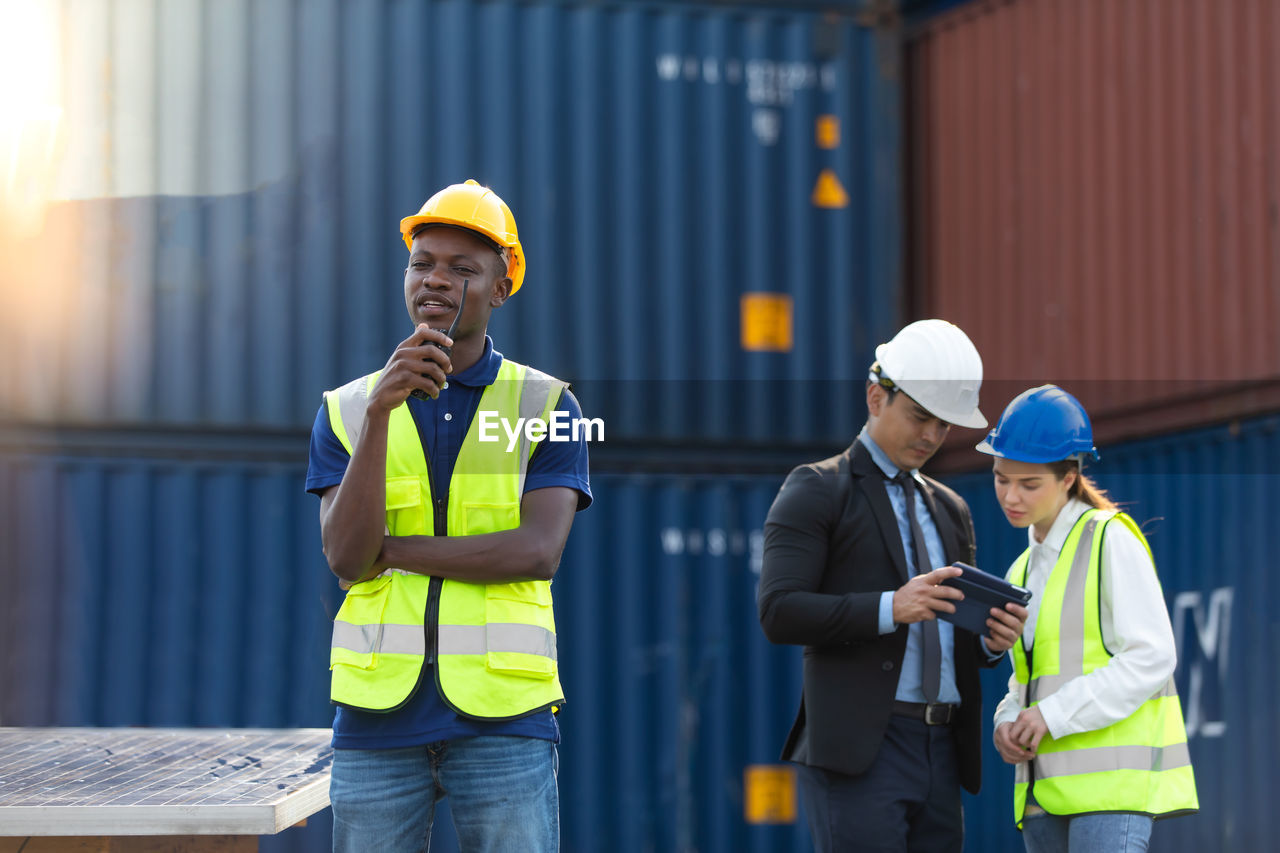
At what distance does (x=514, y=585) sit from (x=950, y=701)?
1.23 meters

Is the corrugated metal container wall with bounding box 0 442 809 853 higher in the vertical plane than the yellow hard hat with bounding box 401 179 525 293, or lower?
lower

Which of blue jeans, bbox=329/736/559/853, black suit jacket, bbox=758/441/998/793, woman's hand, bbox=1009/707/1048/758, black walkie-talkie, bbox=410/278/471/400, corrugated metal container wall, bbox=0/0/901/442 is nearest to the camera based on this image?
blue jeans, bbox=329/736/559/853

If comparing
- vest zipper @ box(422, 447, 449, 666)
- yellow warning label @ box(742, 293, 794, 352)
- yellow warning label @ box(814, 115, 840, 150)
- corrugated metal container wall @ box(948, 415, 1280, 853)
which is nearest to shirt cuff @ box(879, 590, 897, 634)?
vest zipper @ box(422, 447, 449, 666)

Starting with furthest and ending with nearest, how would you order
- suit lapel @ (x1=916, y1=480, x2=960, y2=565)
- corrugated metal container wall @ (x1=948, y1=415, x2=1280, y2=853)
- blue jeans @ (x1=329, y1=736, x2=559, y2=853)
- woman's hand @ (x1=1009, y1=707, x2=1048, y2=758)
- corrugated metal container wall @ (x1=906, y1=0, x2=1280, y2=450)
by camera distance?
corrugated metal container wall @ (x1=906, y1=0, x2=1280, y2=450) < corrugated metal container wall @ (x1=948, y1=415, x2=1280, y2=853) < suit lapel @ (x1=916, y1=480, x2=960, y2=565) < woman's hand @ (x1=1009, y1=707, x2=1048, y2=758) < blue jeans @ (x1=329, y1=736, x2=559, y2=853)

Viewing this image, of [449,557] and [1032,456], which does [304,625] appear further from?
[1032,456]

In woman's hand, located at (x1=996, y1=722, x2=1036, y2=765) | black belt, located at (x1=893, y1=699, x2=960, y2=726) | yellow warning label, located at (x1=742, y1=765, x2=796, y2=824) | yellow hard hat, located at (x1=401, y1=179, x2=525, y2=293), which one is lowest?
yellow warning label, located at (x1=742, y1=765, x2=796, y2=824)

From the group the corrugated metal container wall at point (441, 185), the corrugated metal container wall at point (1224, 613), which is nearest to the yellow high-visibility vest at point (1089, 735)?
the corrugated metal container wall at point (1224, 613)

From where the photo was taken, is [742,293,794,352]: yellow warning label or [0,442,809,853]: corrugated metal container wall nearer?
[0,442,809,853]: corrugated metal container wall

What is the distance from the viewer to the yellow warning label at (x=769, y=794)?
7.07 m

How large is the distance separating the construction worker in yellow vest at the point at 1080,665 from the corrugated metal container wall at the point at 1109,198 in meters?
2.74

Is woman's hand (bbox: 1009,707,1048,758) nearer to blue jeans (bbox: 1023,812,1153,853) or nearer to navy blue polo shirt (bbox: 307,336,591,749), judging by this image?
blue jeans (bbox: 1023,812,1153,853)

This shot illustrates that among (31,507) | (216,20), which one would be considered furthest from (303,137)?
(31,507)

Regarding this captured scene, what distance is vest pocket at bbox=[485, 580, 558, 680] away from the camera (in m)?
2.61

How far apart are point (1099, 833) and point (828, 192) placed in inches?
208
